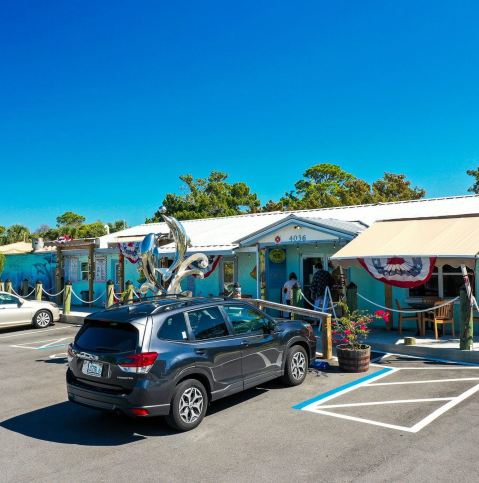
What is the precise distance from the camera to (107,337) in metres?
6.31

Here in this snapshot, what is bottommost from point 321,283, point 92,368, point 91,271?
point 92,368

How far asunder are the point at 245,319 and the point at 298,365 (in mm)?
1483

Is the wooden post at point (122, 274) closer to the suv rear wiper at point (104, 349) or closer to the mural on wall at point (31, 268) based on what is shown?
the mural on wall at point (31, 268)

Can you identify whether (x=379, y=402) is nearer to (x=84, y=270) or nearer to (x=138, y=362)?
(x=138, y=362)

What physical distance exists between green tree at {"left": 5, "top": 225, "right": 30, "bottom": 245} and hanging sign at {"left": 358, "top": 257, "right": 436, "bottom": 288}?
4687cm

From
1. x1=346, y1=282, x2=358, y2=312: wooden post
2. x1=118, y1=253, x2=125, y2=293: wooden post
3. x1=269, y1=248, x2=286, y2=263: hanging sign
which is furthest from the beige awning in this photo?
x1=118, y1=253, x2=125, y2=293: wooden post

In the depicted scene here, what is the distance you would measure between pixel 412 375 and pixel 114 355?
5.64 meters

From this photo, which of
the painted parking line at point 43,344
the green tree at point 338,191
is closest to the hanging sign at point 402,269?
the painted parking line at point 43,344

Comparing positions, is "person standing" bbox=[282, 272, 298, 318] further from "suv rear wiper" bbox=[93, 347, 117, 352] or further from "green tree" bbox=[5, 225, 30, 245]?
"green tree" bbox=[5, 225, 30, 245]

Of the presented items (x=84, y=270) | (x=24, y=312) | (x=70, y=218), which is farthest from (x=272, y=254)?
(x=70, y=218)

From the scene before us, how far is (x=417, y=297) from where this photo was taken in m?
13.7

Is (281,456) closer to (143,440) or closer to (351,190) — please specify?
(143,440)

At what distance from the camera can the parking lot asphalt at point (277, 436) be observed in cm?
500

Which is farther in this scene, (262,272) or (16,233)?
(16,233)
